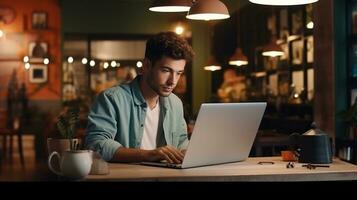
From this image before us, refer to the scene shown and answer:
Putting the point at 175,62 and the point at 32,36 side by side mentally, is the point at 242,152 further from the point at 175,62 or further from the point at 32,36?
the point at 32,36

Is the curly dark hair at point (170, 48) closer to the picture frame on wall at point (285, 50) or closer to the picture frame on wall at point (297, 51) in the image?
the picture frame on wall at point (297, 51)

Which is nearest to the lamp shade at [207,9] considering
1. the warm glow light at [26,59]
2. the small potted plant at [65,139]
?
the small potted plant at [65,139]

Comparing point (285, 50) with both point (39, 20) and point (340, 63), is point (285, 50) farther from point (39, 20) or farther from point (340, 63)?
point (39, 20)

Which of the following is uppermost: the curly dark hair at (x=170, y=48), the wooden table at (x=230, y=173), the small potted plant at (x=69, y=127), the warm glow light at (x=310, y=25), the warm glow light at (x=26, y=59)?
the warm glow light at (x=310, y=25)

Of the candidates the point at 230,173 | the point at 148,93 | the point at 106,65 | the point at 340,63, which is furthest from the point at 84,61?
the point at 230,173

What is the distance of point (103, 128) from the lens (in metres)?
2.68

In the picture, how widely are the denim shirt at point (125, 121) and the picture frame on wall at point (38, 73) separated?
905 cm

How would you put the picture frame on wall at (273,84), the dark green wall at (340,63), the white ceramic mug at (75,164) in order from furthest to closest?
the picture frame on wall at (273,84) → the dark green wall at (340,63) → the white ceramic mug at (75,164)

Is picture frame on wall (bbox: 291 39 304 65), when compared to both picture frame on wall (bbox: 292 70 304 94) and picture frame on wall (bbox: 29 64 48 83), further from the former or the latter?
picture frame on wall (bbox: 29 64 48 83)

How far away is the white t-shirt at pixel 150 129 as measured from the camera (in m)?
2.91

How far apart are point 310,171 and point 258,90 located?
7.50 meters

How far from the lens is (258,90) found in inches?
386
